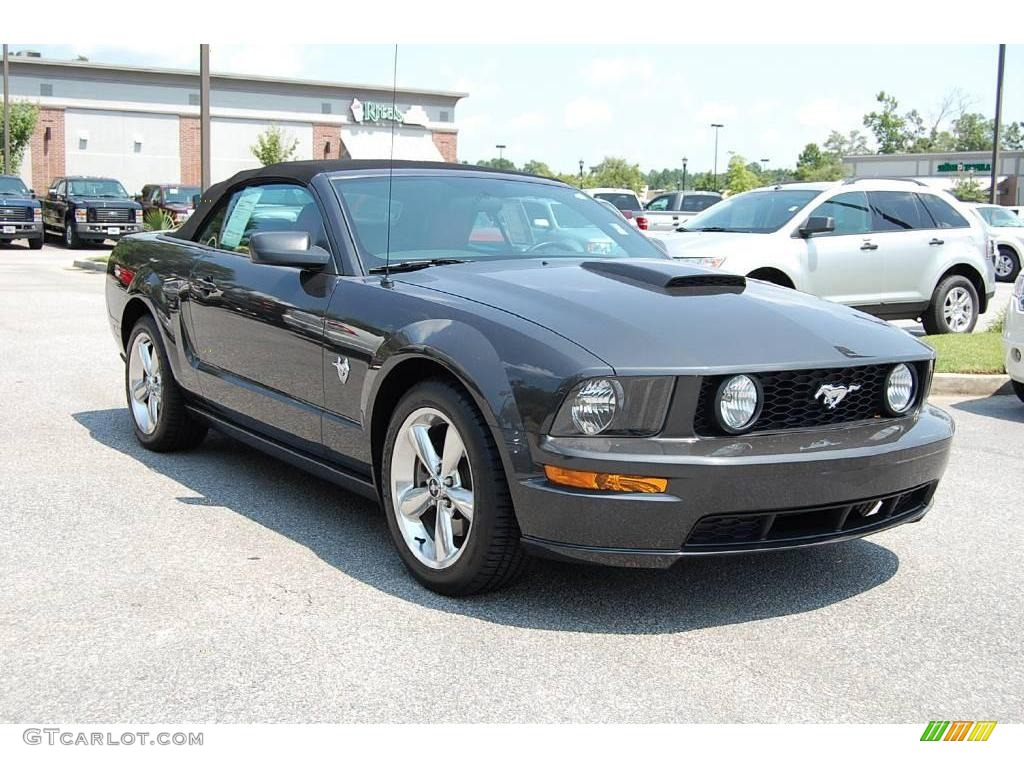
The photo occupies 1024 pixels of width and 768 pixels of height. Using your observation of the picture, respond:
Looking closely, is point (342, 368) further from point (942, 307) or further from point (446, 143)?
point (446, 143)

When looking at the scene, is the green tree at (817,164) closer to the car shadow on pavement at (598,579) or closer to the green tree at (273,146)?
the green tree at (273,146)

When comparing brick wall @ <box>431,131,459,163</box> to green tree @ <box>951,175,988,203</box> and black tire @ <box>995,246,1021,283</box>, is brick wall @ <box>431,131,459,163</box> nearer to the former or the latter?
green tree @ <box>951,175,988,203</box>

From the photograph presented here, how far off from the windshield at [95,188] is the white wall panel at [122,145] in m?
24.3

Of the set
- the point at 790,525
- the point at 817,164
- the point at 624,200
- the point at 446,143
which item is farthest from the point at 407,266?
the point at 817,164

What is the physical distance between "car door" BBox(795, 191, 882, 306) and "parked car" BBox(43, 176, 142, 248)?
19.4 m

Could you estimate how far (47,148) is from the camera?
5259 centimetres

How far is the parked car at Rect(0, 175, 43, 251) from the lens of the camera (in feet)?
89.8

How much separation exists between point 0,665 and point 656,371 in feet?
6.99

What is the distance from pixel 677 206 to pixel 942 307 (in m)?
14.4

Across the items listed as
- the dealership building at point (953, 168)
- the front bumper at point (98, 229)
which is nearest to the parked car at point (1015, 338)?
the front bumper at point (98, 229)

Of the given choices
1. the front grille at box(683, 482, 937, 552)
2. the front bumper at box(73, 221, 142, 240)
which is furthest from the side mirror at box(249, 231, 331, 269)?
the front bumper at box(73, 221, 142, 240)

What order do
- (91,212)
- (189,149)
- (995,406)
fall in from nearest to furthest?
(995,406) → (91,212) → (189,149)

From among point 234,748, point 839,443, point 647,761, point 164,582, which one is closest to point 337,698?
point 234,748

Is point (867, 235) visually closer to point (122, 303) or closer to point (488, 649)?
point (122, 303)
